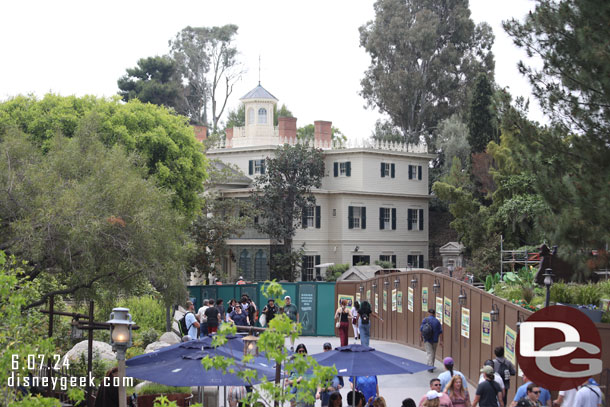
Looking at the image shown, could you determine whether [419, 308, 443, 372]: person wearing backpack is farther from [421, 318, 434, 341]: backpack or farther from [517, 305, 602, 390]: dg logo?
[517, 305, 602, 390]: dg logo

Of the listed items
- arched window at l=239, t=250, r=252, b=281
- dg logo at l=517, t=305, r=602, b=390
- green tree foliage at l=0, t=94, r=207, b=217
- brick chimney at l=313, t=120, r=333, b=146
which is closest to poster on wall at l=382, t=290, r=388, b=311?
green tree foliage at l=0, t=94, r=207, b=217

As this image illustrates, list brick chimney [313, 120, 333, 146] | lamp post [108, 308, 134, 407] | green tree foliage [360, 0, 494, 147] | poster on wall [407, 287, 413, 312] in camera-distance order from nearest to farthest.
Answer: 1. lamp post [108, 308, 134, 407]
2. poster on wall [407, 287, 413, 312]
3. brick chimney [313, 120, 333, 146]
4. green tree foliage [360, 0, 494, 147]

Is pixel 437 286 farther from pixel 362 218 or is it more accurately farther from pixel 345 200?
pixel 362 218

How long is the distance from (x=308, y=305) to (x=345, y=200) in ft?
84.0

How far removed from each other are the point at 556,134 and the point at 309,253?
1788 inches

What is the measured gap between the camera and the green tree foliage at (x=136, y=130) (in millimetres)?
41344

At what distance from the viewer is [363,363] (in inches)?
621

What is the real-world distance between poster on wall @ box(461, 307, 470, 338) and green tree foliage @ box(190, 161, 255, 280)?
2747 cm

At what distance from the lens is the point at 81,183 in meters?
21.5

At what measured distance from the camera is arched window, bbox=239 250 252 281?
59.8 m

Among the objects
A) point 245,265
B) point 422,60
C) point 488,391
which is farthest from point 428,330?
point 422,60

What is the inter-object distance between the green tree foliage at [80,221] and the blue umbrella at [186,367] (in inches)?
169

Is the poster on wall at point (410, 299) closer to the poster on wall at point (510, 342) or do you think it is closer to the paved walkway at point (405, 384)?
the paved walkway at point (405, 384)

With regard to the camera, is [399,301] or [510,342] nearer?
[510,342]
